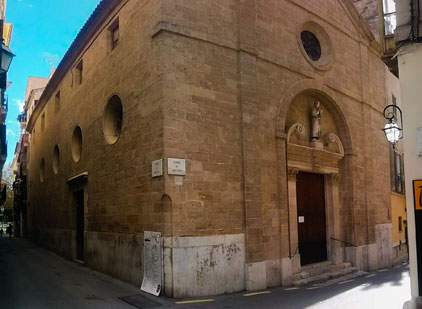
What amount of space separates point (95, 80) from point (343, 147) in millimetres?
8485

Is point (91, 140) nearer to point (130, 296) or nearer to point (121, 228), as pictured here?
point (121, 228)

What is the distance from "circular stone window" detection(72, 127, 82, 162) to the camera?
16884mm

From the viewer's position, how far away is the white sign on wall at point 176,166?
30.5 ft

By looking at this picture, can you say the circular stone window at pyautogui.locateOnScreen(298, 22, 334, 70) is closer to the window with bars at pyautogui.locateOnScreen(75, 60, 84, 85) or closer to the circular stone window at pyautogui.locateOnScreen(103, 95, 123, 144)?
the circular stone window at pyautogui.locateOnScreen(103, 95, 123, 144)

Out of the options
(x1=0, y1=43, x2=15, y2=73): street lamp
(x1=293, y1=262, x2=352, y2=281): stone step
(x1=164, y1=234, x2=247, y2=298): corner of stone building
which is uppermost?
(x1=0, y1=43, x2=15, y2=73): street lamp

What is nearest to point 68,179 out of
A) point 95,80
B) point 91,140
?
point 91,140

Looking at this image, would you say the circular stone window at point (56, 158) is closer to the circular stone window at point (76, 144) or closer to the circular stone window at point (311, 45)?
the circular stone window at point (76, 144)

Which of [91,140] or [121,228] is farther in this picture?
[91,140]

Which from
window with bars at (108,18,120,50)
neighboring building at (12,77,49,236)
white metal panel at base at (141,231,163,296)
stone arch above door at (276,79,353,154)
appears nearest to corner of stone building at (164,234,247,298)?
white metal panel at base at (141,231,163,296)

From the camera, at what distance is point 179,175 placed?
30.9 feet

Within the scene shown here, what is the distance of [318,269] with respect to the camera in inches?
499

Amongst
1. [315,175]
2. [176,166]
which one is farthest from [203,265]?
[315,175]

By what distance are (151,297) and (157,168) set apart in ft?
8.82

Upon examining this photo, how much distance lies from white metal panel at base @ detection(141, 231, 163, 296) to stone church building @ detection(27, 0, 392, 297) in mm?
128
